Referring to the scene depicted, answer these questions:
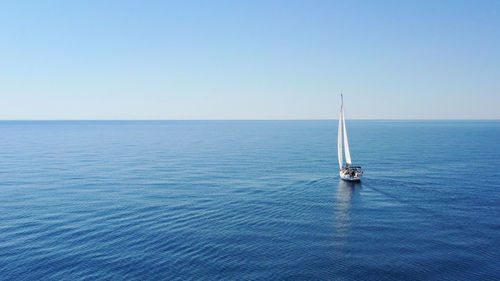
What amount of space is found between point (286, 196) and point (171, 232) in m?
31.7

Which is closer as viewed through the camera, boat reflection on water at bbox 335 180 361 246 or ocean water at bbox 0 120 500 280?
ocean water at bbox 0 120 500 280

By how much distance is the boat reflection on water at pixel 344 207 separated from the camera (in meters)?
54.3

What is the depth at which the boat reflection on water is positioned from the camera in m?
54.3

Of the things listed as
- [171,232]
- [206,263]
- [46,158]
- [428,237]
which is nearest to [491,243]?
[428,237]

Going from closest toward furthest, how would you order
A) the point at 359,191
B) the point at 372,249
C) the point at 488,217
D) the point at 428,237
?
the point at 372,249, the point at 428,237, the point at 488,217, the point at 359,191

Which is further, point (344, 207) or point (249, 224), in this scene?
point (344, 207)

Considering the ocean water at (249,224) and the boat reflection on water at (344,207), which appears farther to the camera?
the boat reflection on water at (344,207)

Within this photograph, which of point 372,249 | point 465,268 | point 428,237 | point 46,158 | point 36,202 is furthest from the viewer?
point 46,158

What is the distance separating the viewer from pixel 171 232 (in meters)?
53.4

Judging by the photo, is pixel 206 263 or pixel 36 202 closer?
pixel 206 263

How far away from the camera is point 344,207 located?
68.0m

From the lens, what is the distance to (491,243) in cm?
4969

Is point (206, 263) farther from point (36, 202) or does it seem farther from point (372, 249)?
point (36, 202)

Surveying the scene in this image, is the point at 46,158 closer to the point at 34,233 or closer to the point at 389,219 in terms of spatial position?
the point at 34,233
